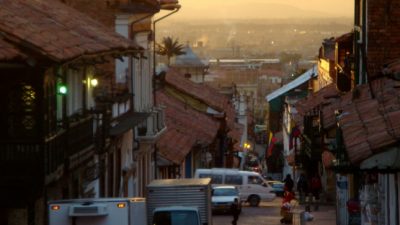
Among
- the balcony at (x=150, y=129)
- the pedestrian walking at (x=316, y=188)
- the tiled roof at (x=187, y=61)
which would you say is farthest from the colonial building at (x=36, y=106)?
the tiled roof at (x=187, y=61)

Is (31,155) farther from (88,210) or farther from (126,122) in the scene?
(126,122)

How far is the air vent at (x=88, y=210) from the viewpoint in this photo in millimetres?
21672

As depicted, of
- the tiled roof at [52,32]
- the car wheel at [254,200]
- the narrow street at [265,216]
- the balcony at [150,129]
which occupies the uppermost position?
the tiled roof at [52,32]

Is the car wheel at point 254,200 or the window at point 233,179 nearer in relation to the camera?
the car wheel at point 254,200

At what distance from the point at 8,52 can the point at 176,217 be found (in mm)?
11244

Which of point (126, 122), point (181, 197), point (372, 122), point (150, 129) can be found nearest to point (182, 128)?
point (150, 129)

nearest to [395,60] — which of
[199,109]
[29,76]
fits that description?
[29,76]

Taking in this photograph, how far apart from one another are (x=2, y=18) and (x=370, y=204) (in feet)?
19.6

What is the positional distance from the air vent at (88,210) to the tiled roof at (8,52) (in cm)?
395

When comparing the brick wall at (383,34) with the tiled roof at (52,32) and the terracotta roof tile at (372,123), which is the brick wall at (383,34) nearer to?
the tiled roof at (52,32)

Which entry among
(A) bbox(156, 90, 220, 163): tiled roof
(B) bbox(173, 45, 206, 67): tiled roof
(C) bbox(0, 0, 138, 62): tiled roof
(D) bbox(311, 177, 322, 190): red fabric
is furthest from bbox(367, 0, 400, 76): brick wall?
(B) bbox(173, 45, 206, 67): tiled roof

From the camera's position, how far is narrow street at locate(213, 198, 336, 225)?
3572 centimetres

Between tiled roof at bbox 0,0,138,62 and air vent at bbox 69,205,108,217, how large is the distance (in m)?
2.51

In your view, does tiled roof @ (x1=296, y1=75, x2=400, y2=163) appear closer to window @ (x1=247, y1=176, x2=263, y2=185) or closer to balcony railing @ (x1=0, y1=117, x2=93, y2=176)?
balcony railing @ (x1=0, y1=117, x2=93, y2=176)
